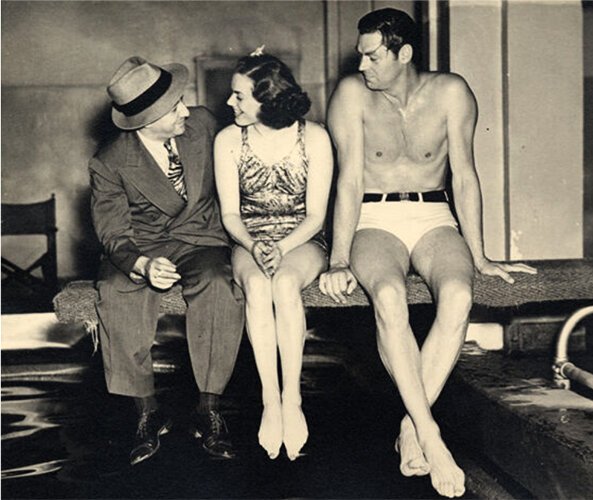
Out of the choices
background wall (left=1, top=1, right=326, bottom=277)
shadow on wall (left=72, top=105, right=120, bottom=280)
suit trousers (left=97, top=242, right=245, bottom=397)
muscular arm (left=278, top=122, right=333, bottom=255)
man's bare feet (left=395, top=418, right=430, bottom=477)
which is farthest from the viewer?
shadow on wall (left=72, top=105, right=120, bottom=280)

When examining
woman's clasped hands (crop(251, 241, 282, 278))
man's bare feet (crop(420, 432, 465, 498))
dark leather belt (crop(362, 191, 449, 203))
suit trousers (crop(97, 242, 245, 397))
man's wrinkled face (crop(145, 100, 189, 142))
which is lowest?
Answer: man's bare feet (crop(420, 432, 465, 498))

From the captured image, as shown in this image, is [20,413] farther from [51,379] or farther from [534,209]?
[534,209]

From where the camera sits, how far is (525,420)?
4.12 metres

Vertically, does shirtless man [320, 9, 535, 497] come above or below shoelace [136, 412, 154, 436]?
above

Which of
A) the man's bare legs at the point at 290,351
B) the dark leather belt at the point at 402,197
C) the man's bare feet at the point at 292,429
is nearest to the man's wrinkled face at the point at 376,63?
the dark leather belt at the point at 402,197

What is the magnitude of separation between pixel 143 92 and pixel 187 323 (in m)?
1.18

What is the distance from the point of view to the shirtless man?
13.5 feet

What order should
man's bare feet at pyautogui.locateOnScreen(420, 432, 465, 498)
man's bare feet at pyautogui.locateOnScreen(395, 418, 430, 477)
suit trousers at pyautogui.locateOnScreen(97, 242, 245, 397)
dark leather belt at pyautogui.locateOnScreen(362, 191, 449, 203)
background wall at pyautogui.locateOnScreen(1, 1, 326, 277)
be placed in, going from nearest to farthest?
man's bare feet at pyautogui.locateOnScreen(420, 432, 465, 498)
man's bare feet at pyautogui.locateOnScreen(395, 418, 430, 477)
suit trousers at pyautogui.locateOnScreen(97, 242, 245, 397)
dark leather belt at pyautogui.locateOnScreen(362, 191, 449, 203)
background wall at pyautogui.locateOnScreen(1, 1, 326, 277)

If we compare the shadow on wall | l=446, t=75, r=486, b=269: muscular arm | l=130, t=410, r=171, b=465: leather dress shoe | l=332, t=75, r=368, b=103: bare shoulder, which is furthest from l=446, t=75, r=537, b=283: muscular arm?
the shadow on wall

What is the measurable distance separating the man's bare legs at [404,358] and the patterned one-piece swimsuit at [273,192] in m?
0.55

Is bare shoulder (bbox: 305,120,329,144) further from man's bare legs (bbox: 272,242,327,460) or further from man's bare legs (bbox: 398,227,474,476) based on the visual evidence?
man's bare legs (bbox: 398,227,474,476)

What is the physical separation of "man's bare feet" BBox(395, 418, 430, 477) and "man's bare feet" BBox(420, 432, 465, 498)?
80 millimetres

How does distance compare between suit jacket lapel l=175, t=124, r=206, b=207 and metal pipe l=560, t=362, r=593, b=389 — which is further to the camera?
suit jacket lapel l=175, t=124, r=206, b=207

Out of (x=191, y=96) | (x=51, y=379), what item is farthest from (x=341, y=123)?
(x=191, y=96)
